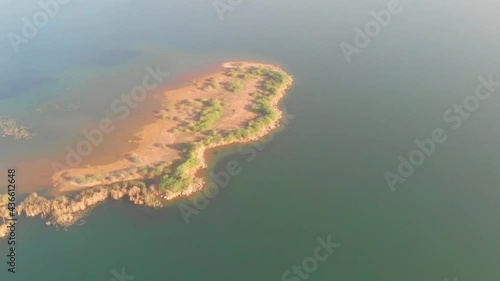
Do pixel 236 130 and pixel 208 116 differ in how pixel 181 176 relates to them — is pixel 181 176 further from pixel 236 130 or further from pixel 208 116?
pixel 208 116

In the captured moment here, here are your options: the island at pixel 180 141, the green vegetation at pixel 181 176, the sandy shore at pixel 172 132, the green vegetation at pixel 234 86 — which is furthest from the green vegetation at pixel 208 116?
the green vegetation at pixel 181 176

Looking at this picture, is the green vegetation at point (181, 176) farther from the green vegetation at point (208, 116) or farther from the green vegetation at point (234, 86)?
the green vegetation at point (234, 86)

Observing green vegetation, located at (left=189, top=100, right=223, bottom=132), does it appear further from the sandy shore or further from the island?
the sandy shore

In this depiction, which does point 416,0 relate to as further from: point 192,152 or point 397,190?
point 192,152

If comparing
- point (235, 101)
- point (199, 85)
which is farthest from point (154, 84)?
point (235, 101)

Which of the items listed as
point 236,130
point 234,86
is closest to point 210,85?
point 234,86

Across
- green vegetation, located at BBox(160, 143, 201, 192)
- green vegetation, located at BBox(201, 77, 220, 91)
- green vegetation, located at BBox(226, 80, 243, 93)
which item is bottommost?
green vegetation, located at BBox(160, 143, 201, 192)

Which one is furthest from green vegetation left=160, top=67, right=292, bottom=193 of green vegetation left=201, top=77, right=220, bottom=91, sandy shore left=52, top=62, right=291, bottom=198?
green vegetation left=201, top=77, right=220, bottom=91

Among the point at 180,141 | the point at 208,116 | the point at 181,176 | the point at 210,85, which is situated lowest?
the point at 181,176

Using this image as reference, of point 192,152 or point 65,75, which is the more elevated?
point 65,75
